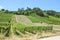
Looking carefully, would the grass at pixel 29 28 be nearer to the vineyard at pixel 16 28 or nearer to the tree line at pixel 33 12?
the vineyard at pixel 16 28

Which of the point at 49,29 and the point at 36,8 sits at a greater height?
the point at 36,8

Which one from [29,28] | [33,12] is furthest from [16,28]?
[33,12]

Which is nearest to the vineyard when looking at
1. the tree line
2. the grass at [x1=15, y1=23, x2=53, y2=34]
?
the grass at [x1=15, y1=23, x2=53, y2=34]

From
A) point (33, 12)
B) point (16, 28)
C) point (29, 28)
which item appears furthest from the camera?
point (33, 12)

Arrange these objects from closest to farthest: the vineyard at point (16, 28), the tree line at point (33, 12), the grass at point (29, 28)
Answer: the vineyard at point (16, 28), the grass at point (29, 28), the tree line at point (33, 12)

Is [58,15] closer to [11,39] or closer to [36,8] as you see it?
[36,8]

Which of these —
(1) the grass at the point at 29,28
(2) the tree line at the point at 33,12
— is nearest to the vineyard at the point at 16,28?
(1) the grass at the point at 29,28

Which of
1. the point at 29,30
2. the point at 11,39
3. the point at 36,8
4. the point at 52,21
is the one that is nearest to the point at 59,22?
the point at 52,21

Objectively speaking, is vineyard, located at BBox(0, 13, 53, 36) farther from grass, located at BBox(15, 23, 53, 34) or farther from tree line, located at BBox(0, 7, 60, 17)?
tree line, located at BBox(0, 7, 60, 17)

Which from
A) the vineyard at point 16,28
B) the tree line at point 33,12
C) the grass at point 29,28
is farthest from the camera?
the tree line at point 33,12

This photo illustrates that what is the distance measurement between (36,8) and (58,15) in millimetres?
6004

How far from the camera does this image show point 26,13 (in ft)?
136

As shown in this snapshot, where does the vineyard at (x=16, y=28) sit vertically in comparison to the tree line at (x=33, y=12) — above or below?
below

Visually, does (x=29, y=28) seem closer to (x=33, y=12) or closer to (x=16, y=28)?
(x=16, y=28)
